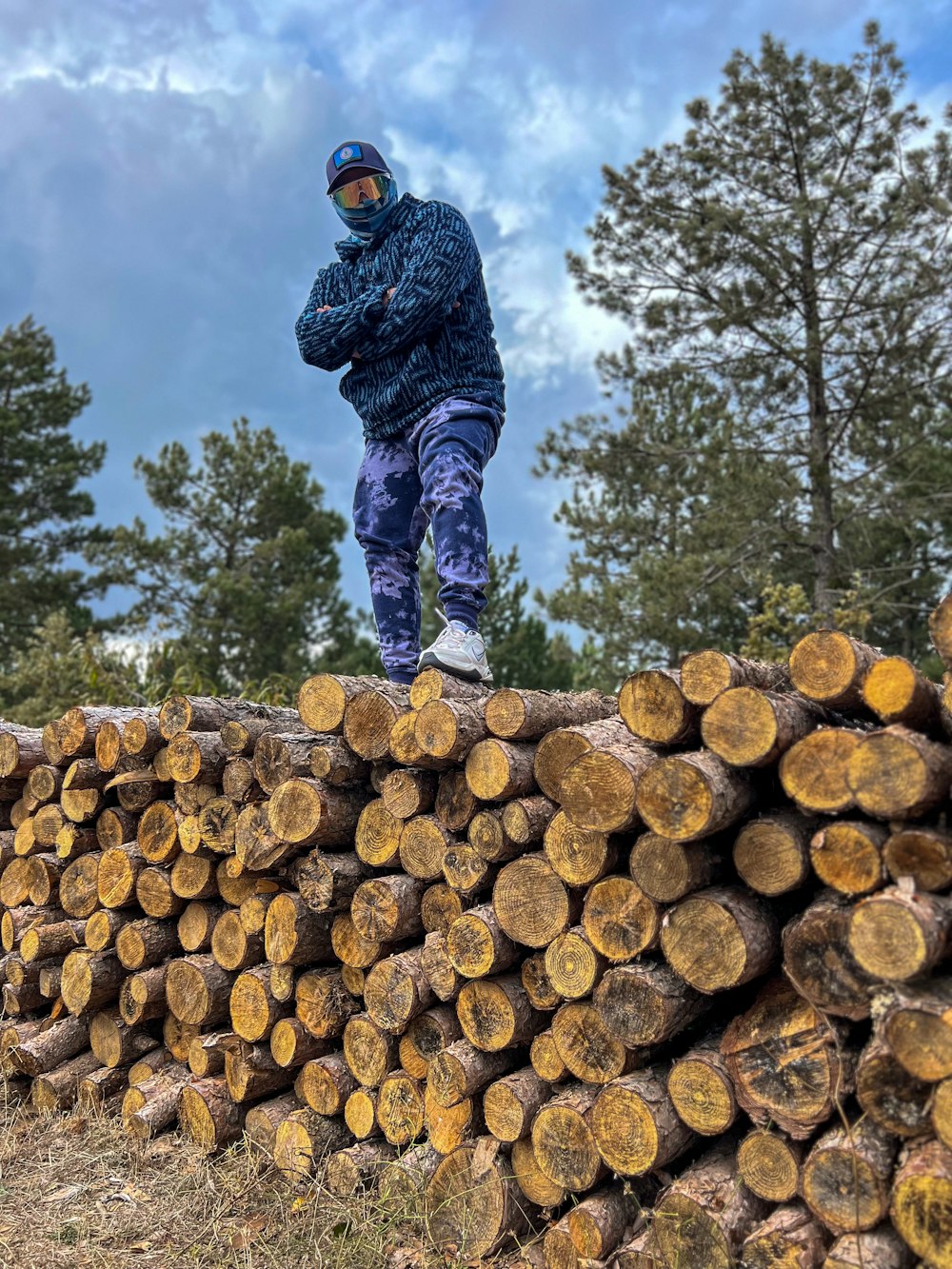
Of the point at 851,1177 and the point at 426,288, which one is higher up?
the point at 426,288

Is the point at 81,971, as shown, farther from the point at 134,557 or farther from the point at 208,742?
the point at 134,557

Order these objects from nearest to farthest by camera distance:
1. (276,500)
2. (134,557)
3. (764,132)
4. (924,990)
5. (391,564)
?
1. (924,990)
2. (391,564)
3. (764,132)
4. (134,557)
5. (276,500)

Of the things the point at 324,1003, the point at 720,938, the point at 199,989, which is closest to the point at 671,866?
the point at 720,938

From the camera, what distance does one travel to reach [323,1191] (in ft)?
9.27

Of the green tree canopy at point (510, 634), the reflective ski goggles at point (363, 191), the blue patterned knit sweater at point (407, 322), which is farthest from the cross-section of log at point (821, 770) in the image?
the green tree canopy at point (510, 634)

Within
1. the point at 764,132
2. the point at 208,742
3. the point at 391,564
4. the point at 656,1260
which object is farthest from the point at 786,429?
the point at 656,1260

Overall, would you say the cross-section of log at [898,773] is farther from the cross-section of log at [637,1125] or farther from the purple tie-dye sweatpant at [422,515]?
the purple tie-dye sweatpant at [422,515]

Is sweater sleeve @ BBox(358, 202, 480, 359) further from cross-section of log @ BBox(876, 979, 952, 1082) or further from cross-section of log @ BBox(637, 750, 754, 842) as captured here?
cross-section of log @ BBox(876, 979, 952, 1082)

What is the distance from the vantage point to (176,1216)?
2.87 meters

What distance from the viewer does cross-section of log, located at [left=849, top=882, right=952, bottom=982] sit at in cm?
188

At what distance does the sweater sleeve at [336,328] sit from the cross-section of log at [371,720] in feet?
4.84

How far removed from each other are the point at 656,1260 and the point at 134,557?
19087mm

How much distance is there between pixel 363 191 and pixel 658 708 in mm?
2556

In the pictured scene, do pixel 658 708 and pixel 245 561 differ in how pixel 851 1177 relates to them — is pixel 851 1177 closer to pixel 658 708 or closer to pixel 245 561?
pixel 658 708
